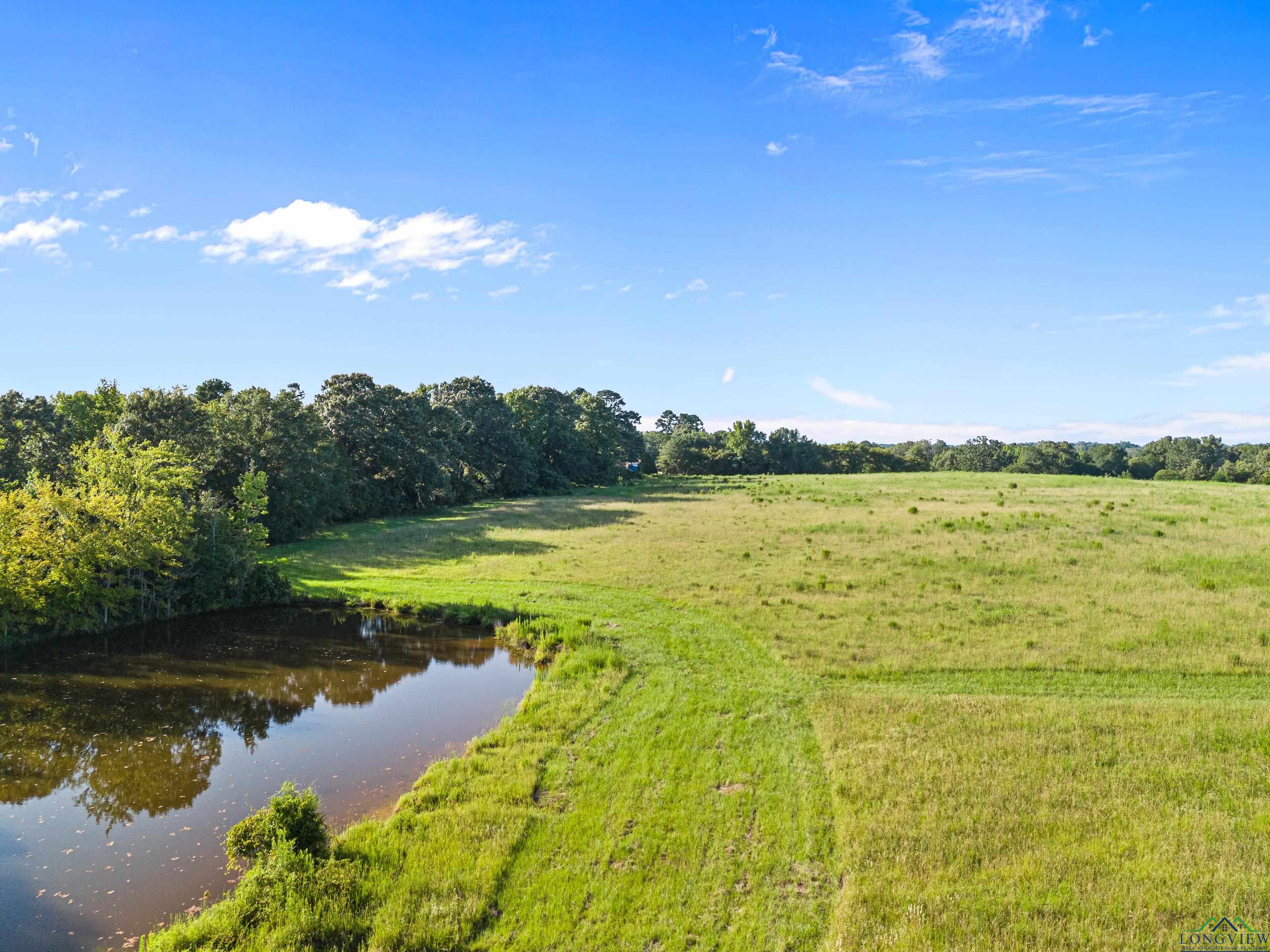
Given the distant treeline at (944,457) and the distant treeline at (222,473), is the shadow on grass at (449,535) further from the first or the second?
the distant treeline at (944,457)

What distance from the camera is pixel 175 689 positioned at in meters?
21.3

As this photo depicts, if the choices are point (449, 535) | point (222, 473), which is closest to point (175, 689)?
point (449, 535)

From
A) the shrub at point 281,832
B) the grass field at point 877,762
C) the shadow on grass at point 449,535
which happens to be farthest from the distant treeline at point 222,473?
the shrub at point 281,832

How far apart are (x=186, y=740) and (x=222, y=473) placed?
3646 centimetres

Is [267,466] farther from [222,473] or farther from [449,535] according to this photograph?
[449,535]

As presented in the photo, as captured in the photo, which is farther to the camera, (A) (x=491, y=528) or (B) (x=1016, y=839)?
(A) (x=491, y=528)

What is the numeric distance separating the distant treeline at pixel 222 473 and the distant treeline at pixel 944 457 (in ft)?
84.2

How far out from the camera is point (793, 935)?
9.47m

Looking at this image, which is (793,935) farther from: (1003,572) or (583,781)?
(1003,572)

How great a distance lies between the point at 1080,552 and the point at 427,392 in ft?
252

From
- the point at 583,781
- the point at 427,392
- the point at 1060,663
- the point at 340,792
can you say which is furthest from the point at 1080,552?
the point at 427,392

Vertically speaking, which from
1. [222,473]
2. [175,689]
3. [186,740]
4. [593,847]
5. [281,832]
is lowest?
[186,740]

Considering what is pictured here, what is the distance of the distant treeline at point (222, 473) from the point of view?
2644 cm

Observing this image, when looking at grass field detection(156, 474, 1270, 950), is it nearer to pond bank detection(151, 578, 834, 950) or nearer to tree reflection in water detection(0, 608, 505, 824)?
pond bank detection(151, 578, 834, 950)
